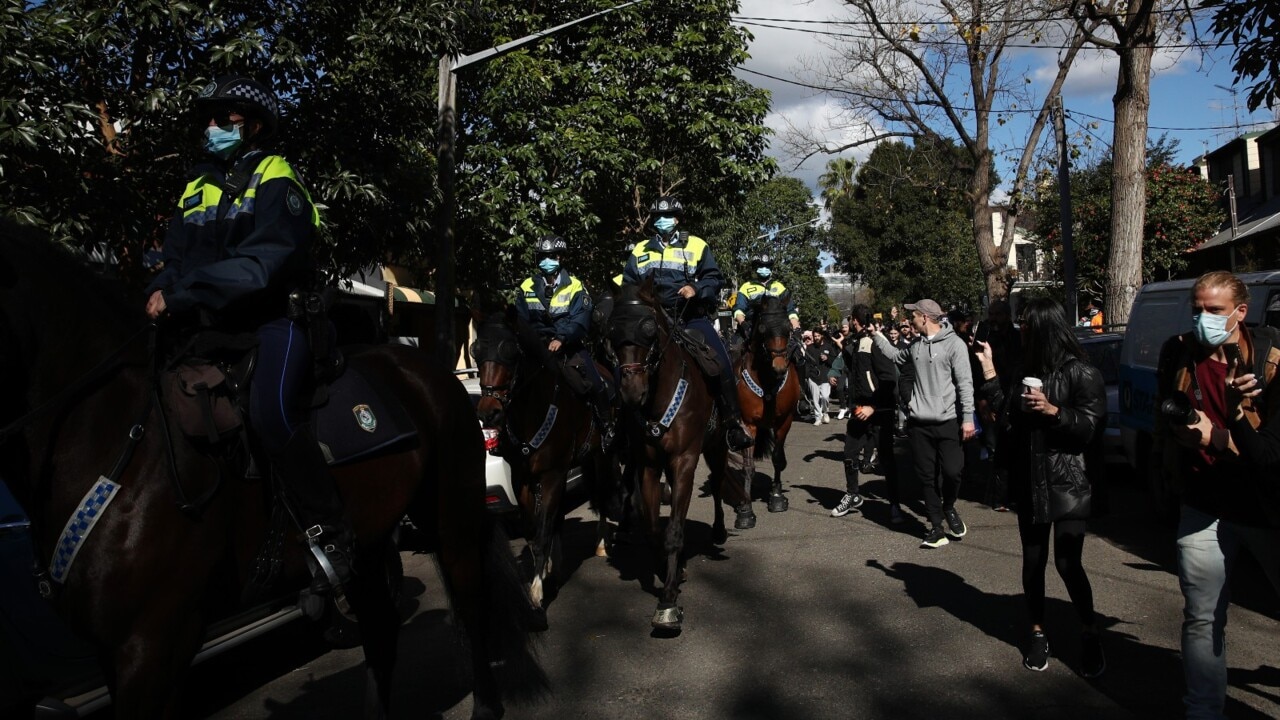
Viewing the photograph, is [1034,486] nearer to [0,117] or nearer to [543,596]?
[543,596]

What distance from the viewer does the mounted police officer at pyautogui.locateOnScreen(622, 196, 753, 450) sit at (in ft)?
28.0

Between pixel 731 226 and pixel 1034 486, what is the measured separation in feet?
120

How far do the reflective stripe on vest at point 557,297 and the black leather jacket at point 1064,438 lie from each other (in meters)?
4.57

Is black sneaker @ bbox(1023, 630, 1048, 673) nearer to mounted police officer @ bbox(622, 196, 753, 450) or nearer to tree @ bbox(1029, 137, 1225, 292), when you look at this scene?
mounted police officer @ bbox(622, 196, 753, 450)

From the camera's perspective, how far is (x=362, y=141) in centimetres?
998

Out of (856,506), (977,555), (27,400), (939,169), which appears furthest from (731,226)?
(27,400)

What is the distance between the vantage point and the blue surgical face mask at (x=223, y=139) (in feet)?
13.3

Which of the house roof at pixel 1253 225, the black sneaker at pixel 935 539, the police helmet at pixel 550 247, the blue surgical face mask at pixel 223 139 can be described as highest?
the house roof at pixel 1253 225

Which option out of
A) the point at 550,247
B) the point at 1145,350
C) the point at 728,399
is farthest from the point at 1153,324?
the point at 550,247

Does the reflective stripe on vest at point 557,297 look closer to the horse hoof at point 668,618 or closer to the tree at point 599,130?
the horse hoof at point 668,618

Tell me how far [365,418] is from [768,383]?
7.73 meters

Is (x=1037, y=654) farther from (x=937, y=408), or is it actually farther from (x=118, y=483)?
(x=118, y=483)

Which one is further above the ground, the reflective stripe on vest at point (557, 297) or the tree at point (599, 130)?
the tree at point (599, 130)

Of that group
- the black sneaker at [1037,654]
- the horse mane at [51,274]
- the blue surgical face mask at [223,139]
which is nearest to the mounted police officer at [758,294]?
the black sneaker at [1037,654]
